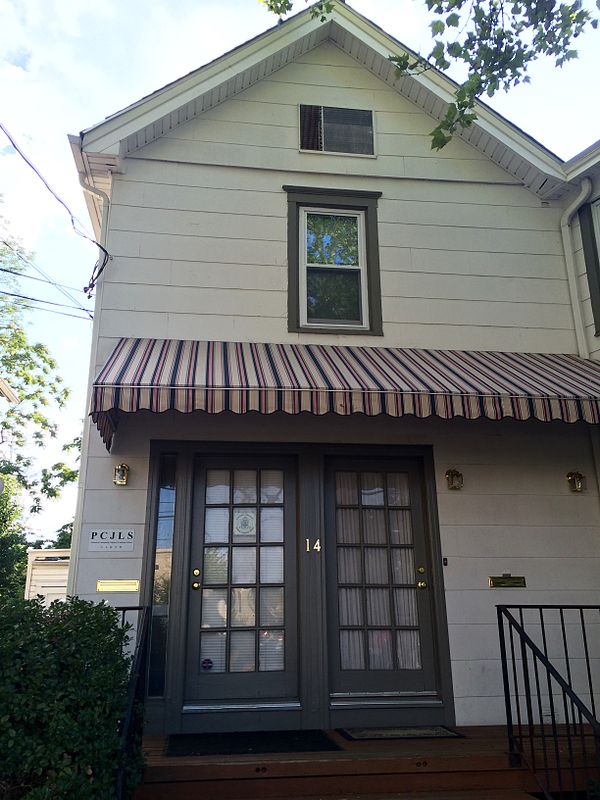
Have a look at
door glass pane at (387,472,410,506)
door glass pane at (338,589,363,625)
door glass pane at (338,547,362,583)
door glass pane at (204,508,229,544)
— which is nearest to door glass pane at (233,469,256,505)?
door glass pane at (204,508,229,544)

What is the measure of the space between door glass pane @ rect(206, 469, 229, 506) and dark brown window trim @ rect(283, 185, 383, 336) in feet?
4.71

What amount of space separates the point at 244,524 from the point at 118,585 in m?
1.09

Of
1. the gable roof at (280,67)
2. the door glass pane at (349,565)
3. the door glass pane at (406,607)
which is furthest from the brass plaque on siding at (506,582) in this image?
the gable roof at (280,67)

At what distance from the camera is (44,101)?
6863 mm

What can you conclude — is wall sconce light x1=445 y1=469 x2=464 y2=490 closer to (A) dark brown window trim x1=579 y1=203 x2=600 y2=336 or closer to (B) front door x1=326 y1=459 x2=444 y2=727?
(B) front door x1=326 y1=459 x2=444 y2=727

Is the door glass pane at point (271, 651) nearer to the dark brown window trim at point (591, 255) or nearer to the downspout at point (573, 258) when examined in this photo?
the downspout at point (573, 258)

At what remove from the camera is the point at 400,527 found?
5.74 metres

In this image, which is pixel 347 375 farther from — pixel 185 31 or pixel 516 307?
pixel 185 31

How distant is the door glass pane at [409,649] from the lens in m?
5.39

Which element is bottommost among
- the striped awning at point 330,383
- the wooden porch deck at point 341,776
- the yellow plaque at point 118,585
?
the wooden porch deck at point 341,776

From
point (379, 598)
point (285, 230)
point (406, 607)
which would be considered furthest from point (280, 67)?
point (406, 607)

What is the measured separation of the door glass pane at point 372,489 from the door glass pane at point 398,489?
0.24 feet

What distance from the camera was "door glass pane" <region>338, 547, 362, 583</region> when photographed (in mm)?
5551

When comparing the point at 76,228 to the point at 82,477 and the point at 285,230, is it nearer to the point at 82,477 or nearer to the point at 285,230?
the point at 285,230
